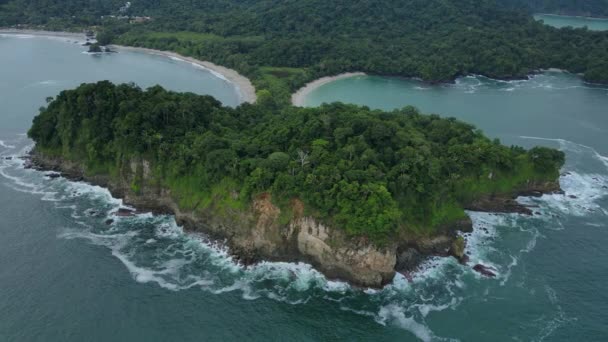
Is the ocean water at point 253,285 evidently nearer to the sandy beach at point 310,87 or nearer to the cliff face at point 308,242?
the cliff face at point 308,242

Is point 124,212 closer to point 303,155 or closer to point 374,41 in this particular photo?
point 303,155

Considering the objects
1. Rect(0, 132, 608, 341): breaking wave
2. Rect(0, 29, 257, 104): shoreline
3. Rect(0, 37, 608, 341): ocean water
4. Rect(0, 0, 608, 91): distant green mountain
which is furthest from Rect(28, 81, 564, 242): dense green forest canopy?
Rect(0, 0, 608, 91): distant green mountain

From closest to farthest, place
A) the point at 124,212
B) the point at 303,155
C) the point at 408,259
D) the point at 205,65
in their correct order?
the point at 408,259, the point at 303,155, the point at 124,212, the point at 205,65

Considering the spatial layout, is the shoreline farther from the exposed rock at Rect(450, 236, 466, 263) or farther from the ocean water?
the exposed rock at Rect(450, 236, 466, 263)

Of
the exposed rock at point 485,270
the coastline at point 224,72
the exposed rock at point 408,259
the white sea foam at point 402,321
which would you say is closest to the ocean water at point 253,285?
the white sea foam at point 402,321

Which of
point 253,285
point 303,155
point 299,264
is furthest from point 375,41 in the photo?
point 253,285
